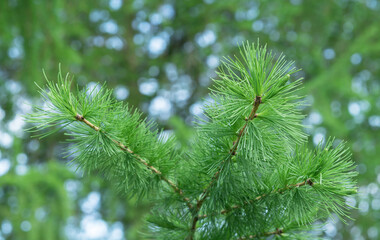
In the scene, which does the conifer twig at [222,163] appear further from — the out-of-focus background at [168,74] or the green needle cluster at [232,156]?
the out-of-focus background at [168,74]

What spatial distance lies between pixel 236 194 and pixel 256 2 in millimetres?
4930

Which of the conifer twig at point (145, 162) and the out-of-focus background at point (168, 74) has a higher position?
the out-of-focus background at point (168, 74)

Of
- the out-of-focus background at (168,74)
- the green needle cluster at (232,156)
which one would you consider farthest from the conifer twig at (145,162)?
the out-of-focus background at (168,74)

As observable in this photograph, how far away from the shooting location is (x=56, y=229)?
4.04 m

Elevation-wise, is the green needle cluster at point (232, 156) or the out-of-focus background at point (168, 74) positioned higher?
the out-of-focus background at point (168, 74)

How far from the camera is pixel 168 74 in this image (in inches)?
218

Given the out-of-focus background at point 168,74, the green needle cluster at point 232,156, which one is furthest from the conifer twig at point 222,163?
the out-of-focus background at point 168,74

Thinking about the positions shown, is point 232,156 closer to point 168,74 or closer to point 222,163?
point 222,163

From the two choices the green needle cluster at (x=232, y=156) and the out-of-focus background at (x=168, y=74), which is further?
the out-of-focus background at (x=168, y=74)

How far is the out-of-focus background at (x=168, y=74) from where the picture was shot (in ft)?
13.0

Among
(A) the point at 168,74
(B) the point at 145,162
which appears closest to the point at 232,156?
(B) the point at 145,162

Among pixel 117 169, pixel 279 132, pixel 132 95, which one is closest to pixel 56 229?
pixel 132 95

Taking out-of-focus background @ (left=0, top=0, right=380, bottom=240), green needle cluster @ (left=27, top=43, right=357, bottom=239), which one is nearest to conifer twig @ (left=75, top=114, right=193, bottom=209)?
green needle cluster @ (left=27, top=43, right=357, bottom=239)

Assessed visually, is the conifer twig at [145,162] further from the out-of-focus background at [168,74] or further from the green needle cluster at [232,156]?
the out-of-focus background at [168,74]
